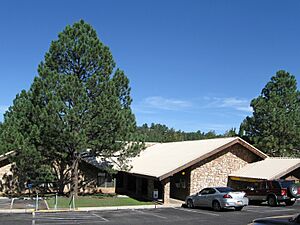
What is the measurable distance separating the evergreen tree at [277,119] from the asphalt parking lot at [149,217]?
77.6 ft

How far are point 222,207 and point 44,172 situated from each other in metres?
12.7

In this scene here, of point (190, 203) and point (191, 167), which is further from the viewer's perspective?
point (191, 167)

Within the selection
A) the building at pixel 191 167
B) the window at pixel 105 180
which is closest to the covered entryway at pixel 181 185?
the building at pixel 191 167

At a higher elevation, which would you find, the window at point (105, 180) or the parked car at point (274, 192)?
the window at point (105, 180)

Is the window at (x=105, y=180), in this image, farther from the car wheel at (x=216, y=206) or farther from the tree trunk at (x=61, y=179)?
the car wheel at (x=216, y=206)

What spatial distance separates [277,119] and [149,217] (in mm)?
29795

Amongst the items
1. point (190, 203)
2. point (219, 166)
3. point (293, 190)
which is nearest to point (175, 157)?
point (219, 166)

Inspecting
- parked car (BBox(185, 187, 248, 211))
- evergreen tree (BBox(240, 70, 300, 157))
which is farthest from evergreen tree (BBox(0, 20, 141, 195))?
evergreen tree (BBox(240, 70, 300, 157))

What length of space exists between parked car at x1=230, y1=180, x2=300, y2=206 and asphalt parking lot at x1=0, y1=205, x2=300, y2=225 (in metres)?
1.47

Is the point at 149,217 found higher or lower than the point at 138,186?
lower

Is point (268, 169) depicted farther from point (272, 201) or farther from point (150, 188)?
point (150, 188)

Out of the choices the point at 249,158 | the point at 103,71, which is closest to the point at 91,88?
the point at 103,71

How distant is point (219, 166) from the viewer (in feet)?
96.2

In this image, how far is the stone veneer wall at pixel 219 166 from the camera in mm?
28028
